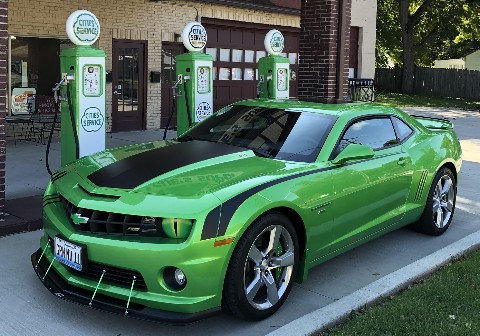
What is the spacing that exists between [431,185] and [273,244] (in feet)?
8.76

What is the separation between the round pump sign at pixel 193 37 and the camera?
8.80m

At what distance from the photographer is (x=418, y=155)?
5949mm

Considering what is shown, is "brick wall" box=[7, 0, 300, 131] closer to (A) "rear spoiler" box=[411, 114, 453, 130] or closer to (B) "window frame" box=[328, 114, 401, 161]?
(A) "rear spoiler" box=[411, 114, 453, 130]

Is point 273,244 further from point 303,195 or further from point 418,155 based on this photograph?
point 418,155

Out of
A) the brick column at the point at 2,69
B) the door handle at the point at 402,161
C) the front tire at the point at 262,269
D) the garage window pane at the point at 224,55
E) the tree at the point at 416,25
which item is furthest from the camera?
the tree at the point at 416,25

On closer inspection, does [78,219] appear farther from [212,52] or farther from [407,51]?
[407,51]

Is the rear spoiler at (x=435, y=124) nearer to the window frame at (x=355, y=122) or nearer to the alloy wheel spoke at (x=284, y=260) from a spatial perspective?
the window frame at (x=355, y=122)

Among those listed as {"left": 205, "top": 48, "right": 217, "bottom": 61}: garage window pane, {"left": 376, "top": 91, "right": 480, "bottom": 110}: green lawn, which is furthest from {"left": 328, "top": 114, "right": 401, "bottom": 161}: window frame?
{"left": 376, "top": 91, "right": 480, "bottom": 110}: green lawn

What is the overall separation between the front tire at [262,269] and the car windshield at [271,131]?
2.54 feet

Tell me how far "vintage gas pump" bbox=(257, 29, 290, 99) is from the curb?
16.1 feet

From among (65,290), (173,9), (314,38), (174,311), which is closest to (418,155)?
(174,311)

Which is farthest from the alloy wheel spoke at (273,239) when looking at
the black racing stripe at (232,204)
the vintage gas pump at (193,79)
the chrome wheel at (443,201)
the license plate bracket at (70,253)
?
the vintage gas pump at (193,79)

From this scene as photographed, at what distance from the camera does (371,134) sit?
5.54 m

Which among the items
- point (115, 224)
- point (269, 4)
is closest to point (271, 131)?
point (115, 224)
